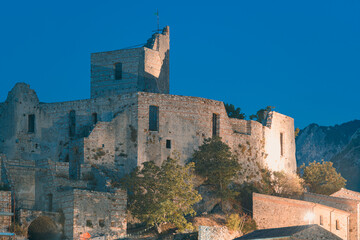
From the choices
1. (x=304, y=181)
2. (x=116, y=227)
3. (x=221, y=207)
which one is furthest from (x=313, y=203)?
(x=116, y=227)

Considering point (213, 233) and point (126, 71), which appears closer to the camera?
point (213, 233)

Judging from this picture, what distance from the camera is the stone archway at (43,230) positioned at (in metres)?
41.1

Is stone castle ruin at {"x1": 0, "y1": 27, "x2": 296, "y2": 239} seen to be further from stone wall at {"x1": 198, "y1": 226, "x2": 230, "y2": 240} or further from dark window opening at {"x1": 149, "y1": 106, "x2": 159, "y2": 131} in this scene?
stone wall at {"x1": 198, "y1": 226, "x2": 230, "y2": 240}

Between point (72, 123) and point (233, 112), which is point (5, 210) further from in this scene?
point (233, 112)

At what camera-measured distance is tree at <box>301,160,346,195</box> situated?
57.8m

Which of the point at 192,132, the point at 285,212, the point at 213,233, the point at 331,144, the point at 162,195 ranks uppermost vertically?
the point at 331,144

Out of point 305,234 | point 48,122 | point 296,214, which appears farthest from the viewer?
point 48,122

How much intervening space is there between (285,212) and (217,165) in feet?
18.8

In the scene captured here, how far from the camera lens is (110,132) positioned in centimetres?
4941

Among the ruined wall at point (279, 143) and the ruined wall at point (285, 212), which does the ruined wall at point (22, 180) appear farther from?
the ruined wall at point (279, 143)

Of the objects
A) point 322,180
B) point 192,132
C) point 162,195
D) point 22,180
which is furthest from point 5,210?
point 322,180

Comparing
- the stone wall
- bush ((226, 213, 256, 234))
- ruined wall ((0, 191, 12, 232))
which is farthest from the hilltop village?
the stone wall

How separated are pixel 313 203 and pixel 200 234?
10899mm

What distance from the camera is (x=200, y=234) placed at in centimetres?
4112
